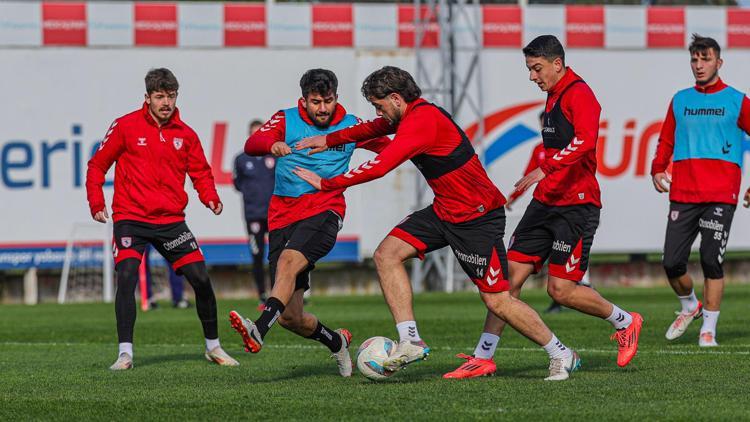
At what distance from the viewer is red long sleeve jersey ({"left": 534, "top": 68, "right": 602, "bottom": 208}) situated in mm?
8031

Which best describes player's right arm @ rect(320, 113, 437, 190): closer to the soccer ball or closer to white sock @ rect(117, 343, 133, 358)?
the soccer ball

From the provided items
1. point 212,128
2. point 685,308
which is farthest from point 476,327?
point 212,128

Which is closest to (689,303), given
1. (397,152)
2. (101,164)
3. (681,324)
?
(681,324)

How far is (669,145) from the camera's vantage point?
10.4m

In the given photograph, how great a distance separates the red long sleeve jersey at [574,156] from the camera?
8.03 meters

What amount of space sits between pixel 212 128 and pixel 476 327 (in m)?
8.64

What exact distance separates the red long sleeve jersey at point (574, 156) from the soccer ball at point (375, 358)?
4.53ft

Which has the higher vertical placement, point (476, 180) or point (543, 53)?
point (543, 53)

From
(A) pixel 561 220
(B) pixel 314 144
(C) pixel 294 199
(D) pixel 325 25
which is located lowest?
(A) pixel 561 220

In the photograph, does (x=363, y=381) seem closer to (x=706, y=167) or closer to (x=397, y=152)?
(x=397, y=152)

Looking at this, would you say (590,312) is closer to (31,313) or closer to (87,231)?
(31,313)

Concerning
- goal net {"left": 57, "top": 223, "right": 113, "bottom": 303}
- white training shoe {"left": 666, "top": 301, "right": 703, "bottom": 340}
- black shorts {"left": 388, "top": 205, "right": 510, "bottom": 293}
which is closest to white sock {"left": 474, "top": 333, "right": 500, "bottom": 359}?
black shorts {"left": 388, "top": 205, "right": 510, "bottom": 293}

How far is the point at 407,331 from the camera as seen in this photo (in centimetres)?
780

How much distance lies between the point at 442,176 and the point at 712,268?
3276mm
